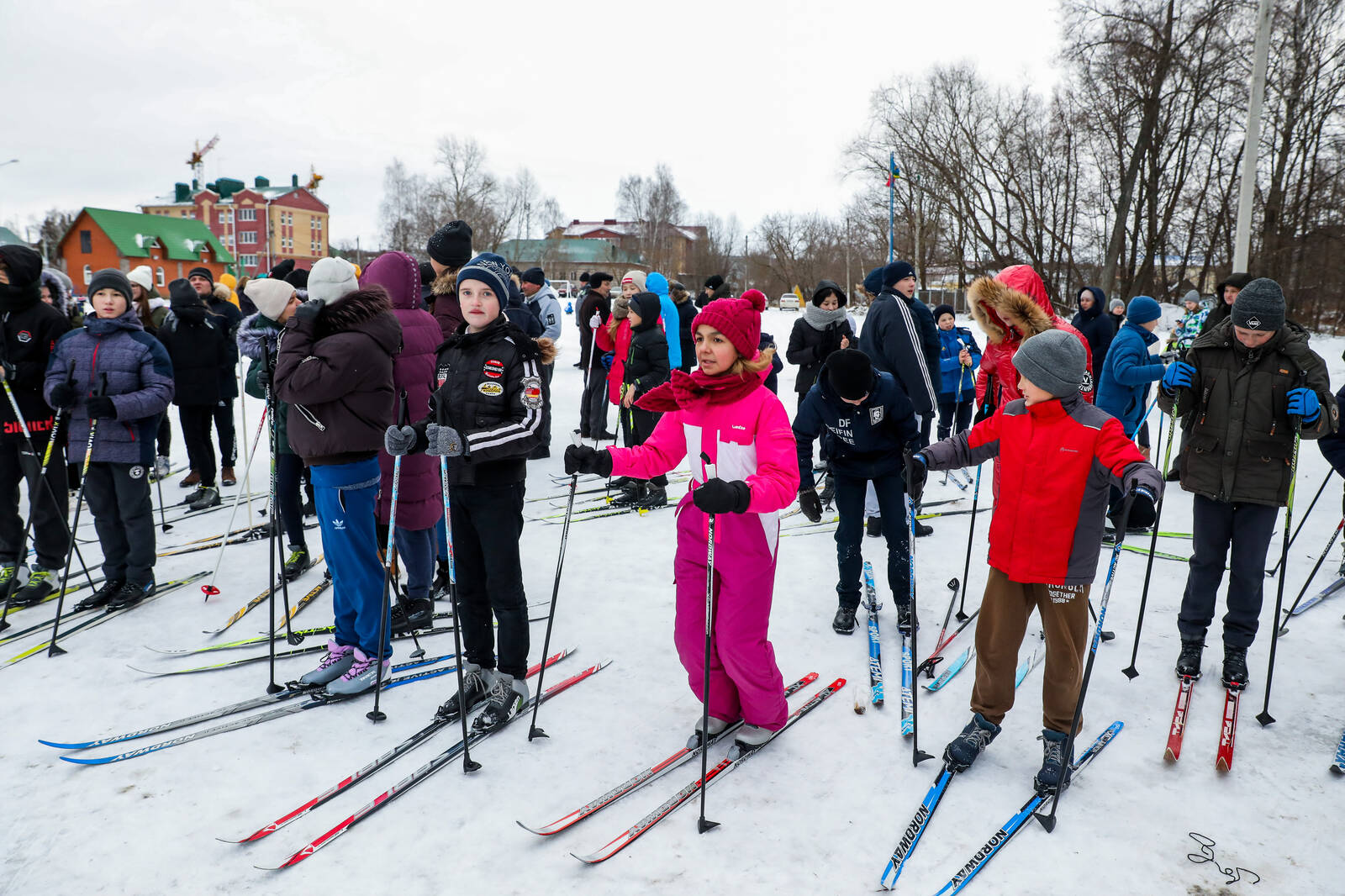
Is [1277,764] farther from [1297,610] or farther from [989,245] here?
[989,245]

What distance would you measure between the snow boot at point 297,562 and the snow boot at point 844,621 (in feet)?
11.7

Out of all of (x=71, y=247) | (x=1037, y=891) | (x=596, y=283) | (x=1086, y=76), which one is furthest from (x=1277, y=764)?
(x=71, y=247)

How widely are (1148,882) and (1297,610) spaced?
3.11 m

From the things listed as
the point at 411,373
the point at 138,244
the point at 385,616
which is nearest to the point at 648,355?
the point at 411,373

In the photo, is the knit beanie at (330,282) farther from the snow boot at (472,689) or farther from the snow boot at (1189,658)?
the snow boot at (1189,658)

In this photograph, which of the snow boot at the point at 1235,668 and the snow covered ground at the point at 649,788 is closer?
the snow covered ground at the point at 649,788

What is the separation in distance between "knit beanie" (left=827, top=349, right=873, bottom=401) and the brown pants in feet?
4.32

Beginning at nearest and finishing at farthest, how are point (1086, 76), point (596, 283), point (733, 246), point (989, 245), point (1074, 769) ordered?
point (1074, 769)
point (596, 283)
point (1086, 76)
point (989, 245)
point (733, 246)

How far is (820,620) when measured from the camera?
4516 mm

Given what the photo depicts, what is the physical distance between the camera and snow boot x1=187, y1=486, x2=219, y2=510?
22.6 feet

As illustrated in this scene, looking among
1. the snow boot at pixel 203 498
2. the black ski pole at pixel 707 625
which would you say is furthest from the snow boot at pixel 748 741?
the snow boot at pixel 203 498

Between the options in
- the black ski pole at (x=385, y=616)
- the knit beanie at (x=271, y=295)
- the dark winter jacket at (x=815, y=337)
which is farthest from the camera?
the dark winter jacket at (x=815, y=337)

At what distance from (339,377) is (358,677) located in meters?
1.43

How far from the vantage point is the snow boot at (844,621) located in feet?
14.2
